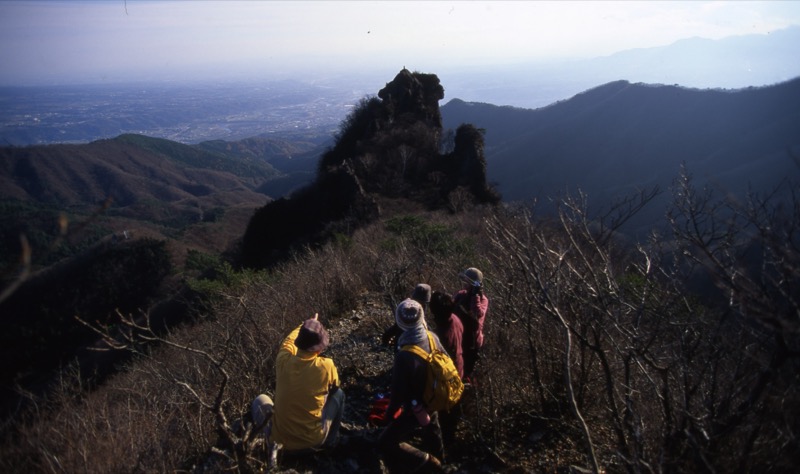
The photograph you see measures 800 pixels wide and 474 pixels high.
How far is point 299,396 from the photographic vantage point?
326 centimetres

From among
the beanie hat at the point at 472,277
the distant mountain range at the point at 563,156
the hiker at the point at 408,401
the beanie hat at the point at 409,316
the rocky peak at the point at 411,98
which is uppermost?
the rocky peak at the point at 411,98

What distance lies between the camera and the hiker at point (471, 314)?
4.24 metres

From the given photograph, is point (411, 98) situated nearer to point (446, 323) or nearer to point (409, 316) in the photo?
point (446, 323)

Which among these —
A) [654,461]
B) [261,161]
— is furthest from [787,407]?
[261,161]

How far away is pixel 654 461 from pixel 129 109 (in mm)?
127503

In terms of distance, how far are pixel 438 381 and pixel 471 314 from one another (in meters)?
1.16

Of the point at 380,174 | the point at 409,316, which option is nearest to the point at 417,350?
the point at 409,316

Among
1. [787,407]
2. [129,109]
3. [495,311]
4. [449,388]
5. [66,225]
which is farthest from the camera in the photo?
[129,109]

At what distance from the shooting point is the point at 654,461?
245 centimetres

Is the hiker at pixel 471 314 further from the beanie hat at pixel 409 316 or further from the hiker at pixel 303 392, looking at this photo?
the hiker at pixel 303 392

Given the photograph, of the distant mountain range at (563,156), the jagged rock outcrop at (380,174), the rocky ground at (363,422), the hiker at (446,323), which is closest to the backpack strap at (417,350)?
the hiker at (446,323)

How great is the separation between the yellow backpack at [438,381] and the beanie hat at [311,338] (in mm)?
593

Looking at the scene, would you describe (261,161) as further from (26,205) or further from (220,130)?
(26,205)

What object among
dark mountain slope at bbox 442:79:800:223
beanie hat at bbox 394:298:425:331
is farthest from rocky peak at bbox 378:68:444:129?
beanie hat at bbox 394:298:425:331
